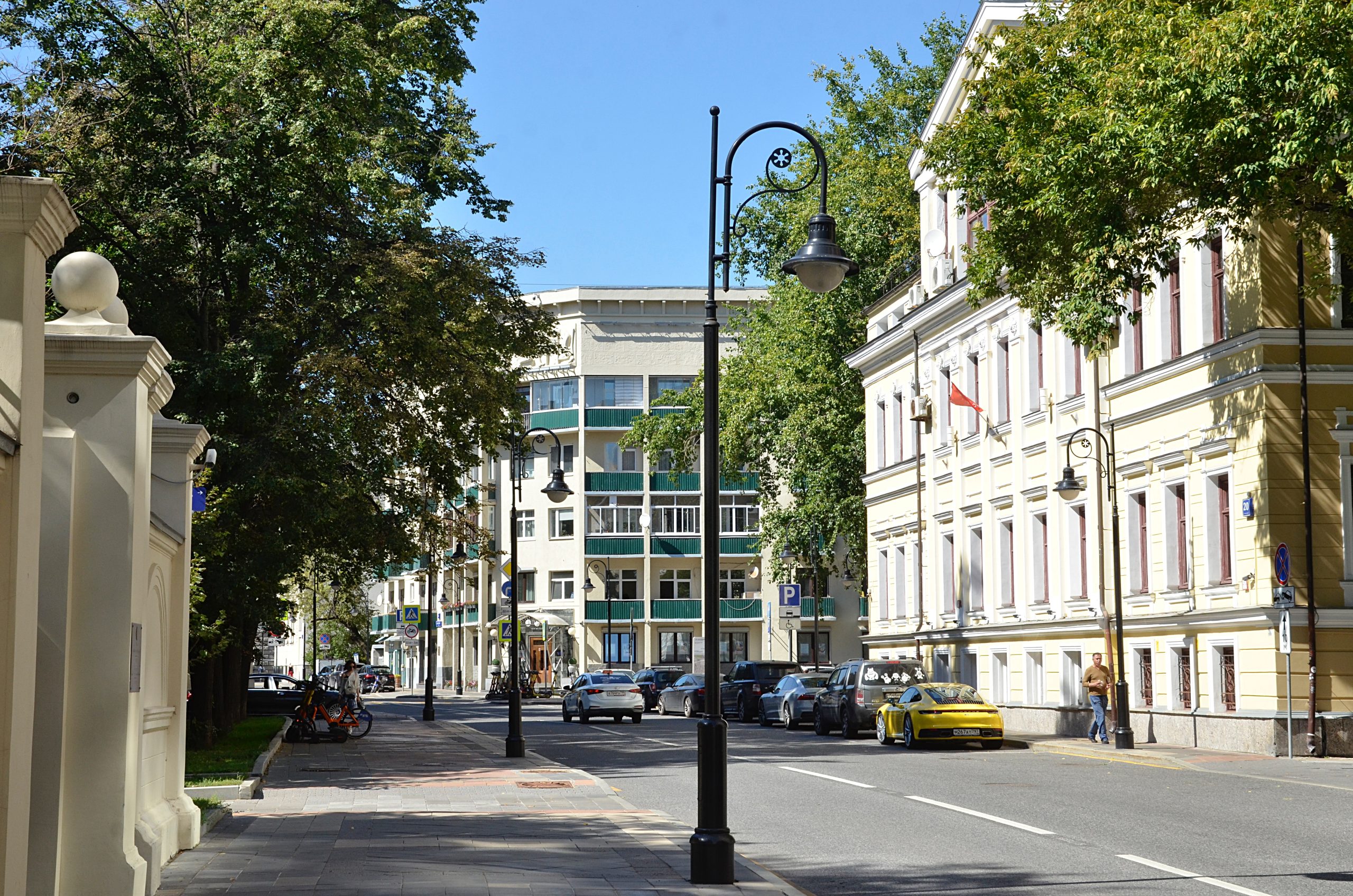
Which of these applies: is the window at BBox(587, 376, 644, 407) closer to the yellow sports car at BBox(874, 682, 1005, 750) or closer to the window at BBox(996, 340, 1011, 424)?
the window at BBox(996, 340, 1011, 424)

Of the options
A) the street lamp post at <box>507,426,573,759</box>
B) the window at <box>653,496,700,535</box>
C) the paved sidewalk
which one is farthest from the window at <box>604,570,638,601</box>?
the paved sidewalk

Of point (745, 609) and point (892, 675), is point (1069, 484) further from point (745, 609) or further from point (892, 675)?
point (745, 609)

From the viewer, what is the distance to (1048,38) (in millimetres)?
24297

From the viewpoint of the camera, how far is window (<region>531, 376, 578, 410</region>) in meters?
89.0

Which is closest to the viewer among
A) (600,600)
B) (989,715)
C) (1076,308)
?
(1076,308)

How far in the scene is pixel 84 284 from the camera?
1062 cm

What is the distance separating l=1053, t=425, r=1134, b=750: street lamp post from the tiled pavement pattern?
10896mm

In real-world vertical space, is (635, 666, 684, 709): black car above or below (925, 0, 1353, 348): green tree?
below

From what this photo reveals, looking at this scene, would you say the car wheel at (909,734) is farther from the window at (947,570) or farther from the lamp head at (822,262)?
the lamp head at (822,262)

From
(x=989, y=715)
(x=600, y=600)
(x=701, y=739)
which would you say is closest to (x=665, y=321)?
(x=600, y=600)

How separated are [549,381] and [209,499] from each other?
210 feet

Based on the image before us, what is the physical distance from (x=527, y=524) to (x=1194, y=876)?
7912 cm

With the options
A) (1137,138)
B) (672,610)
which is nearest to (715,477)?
(1137,138)

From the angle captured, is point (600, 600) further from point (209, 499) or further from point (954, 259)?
point (209, 499)
